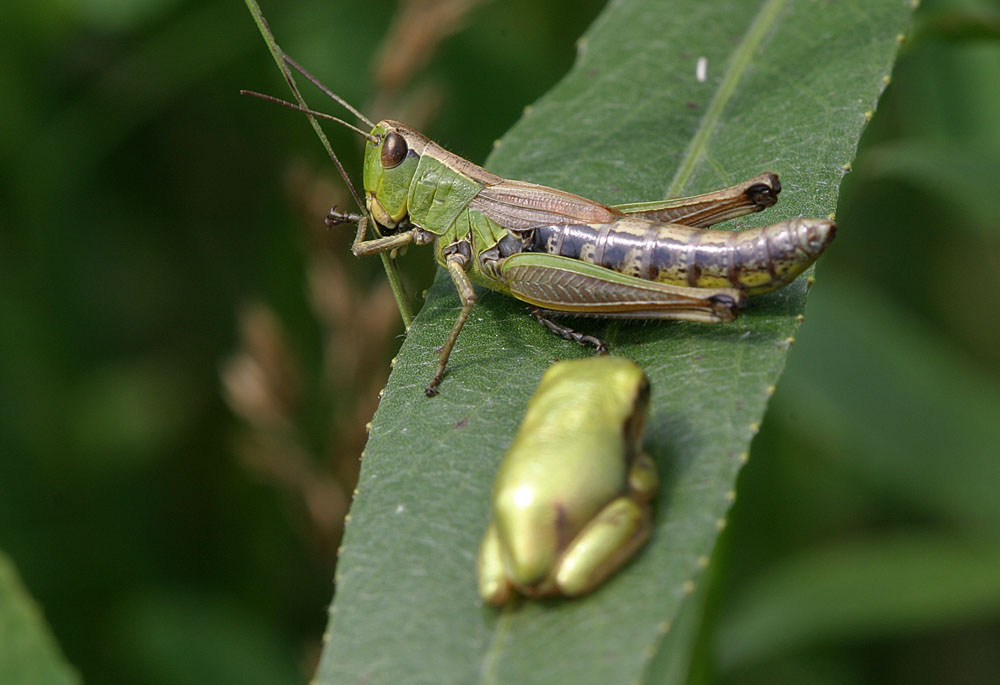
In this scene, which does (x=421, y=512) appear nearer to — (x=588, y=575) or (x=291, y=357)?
(x=588, y=575)

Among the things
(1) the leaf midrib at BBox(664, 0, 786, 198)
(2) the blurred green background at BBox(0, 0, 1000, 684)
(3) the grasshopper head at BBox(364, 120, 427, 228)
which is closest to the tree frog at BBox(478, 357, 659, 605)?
(1) the leaf midrib at BBox(664, 0, 786, 198)

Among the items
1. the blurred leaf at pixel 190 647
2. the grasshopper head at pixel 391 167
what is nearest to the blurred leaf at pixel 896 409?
the grasshopper head at pixel 391 167

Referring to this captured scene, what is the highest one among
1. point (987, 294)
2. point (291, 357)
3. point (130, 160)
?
point (130, 160)

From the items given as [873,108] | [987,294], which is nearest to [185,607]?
[873,108]

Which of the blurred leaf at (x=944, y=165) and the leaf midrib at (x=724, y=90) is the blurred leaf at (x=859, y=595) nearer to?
the blurred leaf at (x=944, y=165)

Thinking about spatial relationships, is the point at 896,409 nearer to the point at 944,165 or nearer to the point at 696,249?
the point at 944,165

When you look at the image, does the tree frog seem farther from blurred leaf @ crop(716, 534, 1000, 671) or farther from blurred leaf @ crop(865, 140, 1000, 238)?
blurred leaf @ crop(716, 534, 1000, 671)
